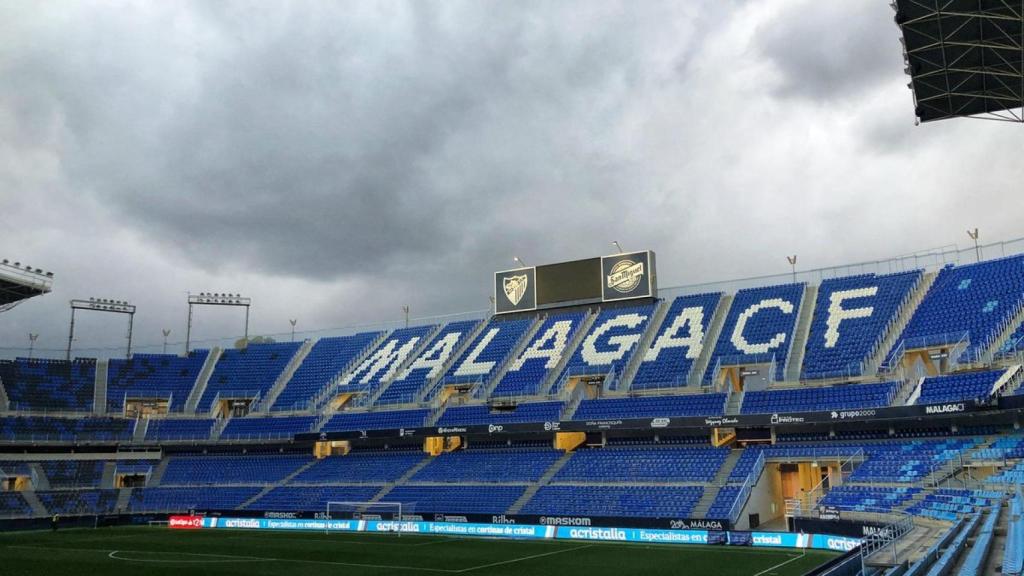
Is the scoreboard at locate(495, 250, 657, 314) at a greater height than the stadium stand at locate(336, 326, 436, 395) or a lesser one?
greater

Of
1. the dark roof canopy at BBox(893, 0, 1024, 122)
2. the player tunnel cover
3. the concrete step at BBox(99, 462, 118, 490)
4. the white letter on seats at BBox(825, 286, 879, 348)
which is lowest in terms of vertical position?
the concrete step at BBox(99, 462, 118, 490)

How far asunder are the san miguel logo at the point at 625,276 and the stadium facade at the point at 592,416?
0.17m

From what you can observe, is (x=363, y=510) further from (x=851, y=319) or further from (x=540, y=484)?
(x=851, y=319)

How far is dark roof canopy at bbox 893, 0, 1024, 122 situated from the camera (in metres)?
17.6

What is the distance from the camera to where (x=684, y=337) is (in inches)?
1976

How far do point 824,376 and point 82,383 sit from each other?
184ft

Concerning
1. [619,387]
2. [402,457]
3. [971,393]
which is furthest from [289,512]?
[971,393]

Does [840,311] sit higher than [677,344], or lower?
higher

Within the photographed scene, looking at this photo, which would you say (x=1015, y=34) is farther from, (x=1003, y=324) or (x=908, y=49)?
(x=1003, y=324)

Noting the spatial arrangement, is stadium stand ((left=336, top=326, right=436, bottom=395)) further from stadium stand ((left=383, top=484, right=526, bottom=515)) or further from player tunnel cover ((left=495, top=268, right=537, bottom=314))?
stadium stand ((left=383, top=484, right=526, bottom=515))

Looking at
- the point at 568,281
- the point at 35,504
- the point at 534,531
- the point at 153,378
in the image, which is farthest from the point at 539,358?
the point at 35,504

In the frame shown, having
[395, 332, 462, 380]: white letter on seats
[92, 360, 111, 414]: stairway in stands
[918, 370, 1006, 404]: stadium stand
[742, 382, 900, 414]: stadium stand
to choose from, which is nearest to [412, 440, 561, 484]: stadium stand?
[395, 332, 462, 380]: white letter on seats

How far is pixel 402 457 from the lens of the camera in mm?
51969

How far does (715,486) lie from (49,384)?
171 ft
